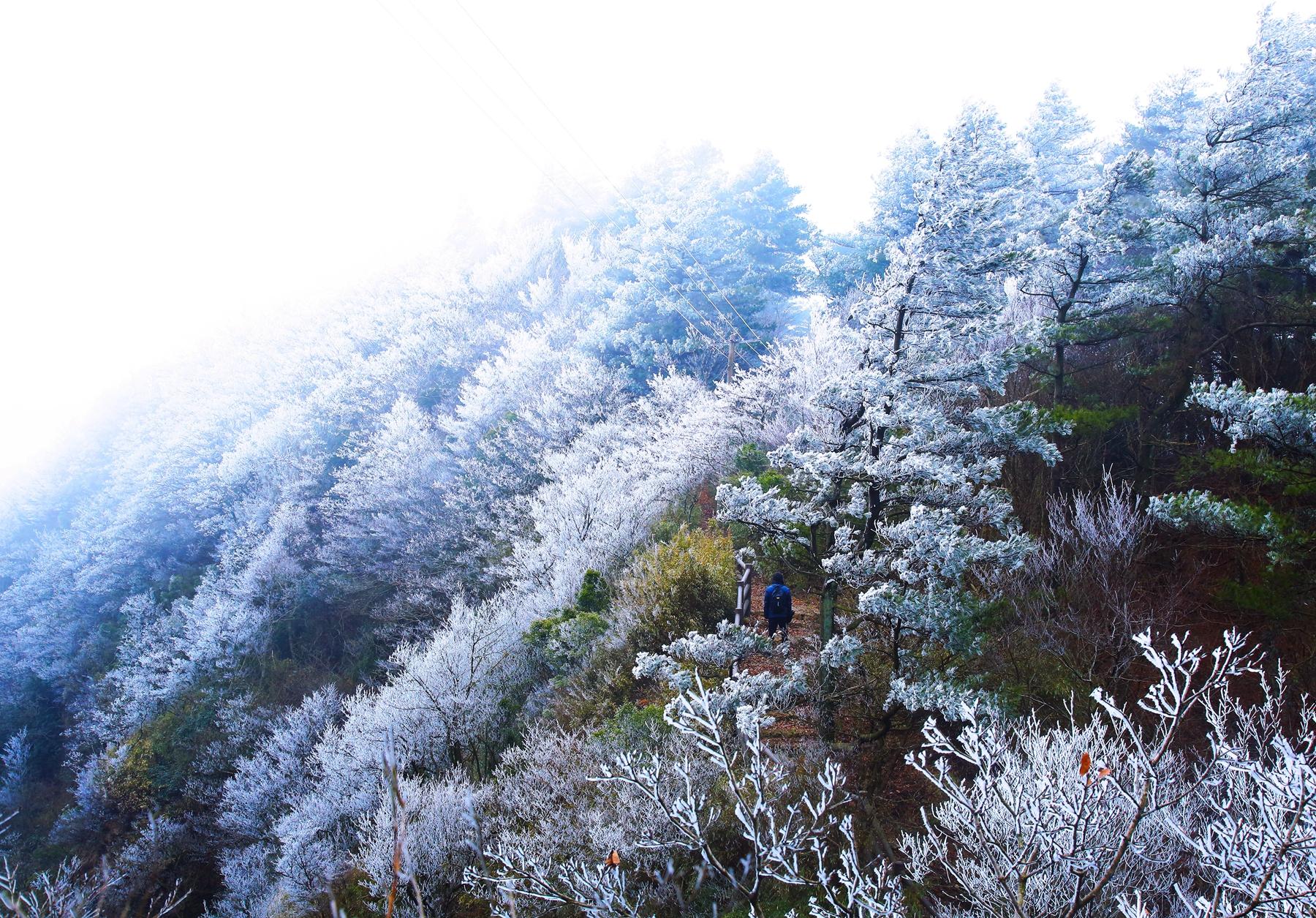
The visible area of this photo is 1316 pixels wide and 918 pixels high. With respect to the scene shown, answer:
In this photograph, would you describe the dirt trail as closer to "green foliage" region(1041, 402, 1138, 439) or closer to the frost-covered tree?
the frost-covered tree

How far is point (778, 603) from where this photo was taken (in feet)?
28.2

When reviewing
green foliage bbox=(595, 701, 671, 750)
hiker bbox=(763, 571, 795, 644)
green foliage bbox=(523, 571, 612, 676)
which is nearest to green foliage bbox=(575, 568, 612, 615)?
green foliage bbox=(523, 571, 612, 676)

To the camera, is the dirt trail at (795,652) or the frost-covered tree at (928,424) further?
the dirt trail at (795,652)

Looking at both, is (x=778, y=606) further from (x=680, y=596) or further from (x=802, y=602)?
(x=802, y=602)

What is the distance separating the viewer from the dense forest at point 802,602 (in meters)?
5.04

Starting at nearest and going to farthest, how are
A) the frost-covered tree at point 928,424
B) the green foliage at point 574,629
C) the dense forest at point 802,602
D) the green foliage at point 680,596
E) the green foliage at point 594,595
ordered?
the dense forest at point 802,602 → the frost-covered tree at point 928,424 → the green foliage at point 680,596 → the green foliage at point 574,629 → the green foliage at point 594,595

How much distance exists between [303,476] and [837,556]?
29277mm

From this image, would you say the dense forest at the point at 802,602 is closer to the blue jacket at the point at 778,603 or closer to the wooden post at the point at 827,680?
the wooden post at the point at 827,680

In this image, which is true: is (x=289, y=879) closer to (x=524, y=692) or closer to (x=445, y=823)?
(x=524, y=692)

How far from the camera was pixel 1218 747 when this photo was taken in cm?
355

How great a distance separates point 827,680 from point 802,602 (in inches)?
189

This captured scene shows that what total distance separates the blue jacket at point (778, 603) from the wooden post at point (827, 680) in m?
1.24

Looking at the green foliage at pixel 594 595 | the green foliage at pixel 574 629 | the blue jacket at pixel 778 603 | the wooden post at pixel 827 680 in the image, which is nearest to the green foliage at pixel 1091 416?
the wooden post at pixel 827 680

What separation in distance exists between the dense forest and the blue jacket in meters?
0.65
